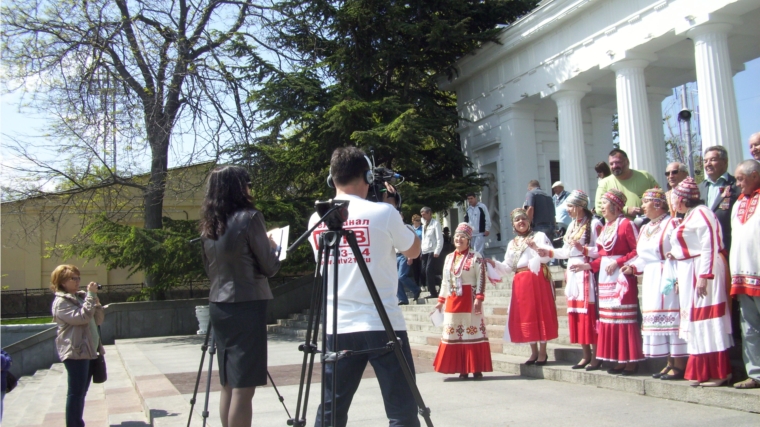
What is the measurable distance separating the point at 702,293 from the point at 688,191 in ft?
3.05

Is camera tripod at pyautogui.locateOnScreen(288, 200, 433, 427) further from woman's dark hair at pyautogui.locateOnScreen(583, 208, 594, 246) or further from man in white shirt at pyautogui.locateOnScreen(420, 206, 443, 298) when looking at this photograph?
man in white shirt at pyautogui.locateOnScreen(420, 206, 443, 298)

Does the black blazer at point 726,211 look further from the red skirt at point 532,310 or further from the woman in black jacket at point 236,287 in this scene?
the woman in black jacket at point 236,287

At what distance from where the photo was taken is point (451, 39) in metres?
19.9

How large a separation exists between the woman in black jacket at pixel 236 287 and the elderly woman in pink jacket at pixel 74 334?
2.74 meters

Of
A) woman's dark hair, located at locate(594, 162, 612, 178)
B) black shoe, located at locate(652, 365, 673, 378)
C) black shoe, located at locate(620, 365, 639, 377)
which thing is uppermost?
woman's dark hair, located at locate(594, 162, 612, 178)

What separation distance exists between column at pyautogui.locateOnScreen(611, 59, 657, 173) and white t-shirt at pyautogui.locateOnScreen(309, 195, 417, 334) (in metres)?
13.2

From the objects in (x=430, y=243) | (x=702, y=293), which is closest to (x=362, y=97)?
(x=430, y=243)

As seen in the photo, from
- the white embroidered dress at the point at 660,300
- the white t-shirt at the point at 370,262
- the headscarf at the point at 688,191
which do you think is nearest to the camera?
the white t-shirt at the point at 370,262

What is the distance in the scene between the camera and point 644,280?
649 cm

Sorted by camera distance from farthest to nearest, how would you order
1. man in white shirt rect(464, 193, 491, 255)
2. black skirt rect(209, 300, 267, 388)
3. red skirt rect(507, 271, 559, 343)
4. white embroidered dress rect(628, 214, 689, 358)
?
1. man in white shirt rect(464, 193, 491, 255)
2. red skirt rect(507, 271, 559, 343)
3. white embroidered dress rect(628, 214, 689, 358)
4. black skirt rect(209, 300, 267, 388)

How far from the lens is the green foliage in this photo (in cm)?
1702

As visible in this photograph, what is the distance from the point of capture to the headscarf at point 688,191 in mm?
6031

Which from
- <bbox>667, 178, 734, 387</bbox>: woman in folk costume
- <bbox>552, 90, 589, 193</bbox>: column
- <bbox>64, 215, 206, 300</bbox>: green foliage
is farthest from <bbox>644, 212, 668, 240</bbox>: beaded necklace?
<bbox>64, 215, 206, 300</bbox>: green foliage

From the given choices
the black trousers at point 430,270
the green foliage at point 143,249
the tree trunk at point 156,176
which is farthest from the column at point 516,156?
the tree trunk at point 156,176
